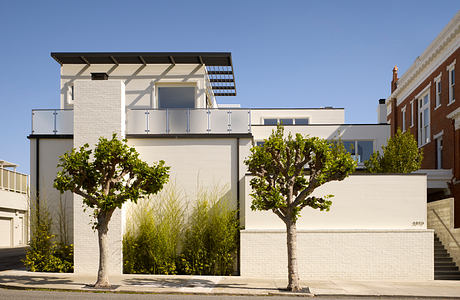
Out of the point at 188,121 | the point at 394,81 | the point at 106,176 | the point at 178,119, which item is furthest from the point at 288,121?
the point at 106,176

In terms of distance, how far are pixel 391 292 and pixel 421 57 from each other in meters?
22.2

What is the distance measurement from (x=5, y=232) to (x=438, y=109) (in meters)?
34.2

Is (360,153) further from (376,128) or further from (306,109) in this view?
(306,109)

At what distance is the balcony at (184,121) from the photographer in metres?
19.0

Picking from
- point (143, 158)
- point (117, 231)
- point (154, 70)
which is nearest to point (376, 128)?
point (154, 70)

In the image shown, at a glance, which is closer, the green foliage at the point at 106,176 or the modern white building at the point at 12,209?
the green foliage at the point at 106,176

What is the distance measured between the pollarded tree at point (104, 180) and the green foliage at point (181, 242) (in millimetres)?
3036

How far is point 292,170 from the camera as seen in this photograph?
585 inches

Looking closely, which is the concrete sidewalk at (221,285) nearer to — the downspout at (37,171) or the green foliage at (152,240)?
the green foliage at (152,240)

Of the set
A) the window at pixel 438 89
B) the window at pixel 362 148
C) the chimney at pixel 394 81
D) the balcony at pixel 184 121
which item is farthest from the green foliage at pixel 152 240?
the chimney at pixel 394 81

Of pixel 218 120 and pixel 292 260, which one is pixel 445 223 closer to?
pixel 292 260

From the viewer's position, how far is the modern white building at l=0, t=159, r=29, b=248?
4125 cm

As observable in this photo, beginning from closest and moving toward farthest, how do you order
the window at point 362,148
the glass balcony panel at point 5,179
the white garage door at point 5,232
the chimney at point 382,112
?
the window at point 362,148 → the white garage door at point 5,232 → the glass balcony panel at point 5,179 → the chimney at point 382,112

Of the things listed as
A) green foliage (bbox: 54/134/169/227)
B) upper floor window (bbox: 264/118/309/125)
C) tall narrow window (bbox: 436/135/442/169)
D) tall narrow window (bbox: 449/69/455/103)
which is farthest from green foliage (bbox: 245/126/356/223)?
upper floor window (bbox: 264/118/309/125)
